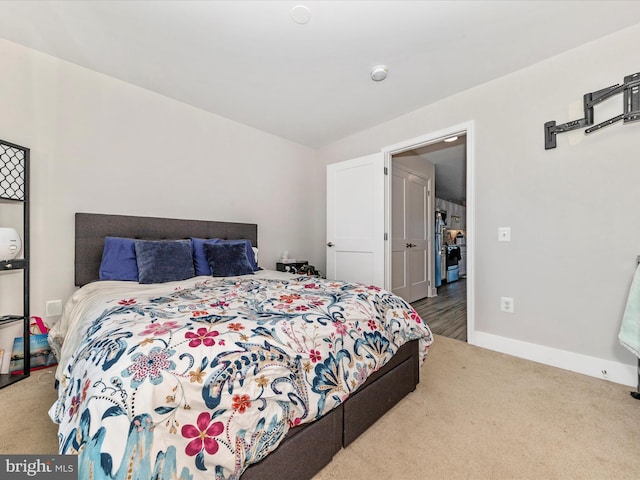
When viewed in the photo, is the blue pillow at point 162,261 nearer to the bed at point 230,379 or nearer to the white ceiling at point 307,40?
the bed at point 230,379

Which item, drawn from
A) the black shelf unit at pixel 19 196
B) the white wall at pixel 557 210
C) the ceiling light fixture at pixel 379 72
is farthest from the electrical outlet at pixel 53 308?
the white wall at pixel 557 210

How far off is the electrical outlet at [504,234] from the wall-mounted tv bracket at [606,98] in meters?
0.75

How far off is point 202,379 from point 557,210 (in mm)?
2753

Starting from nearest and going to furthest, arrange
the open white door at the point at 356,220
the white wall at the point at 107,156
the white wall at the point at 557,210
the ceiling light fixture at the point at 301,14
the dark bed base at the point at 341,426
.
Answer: the dark bed base at the point at 341,426 → the ceiling light fixture at the point at 301,14 → the white wall at the point at 557,210 → the white wall at the point at 107,156 → the open white door at the point at 356,220

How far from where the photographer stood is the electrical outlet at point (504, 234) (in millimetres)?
2438

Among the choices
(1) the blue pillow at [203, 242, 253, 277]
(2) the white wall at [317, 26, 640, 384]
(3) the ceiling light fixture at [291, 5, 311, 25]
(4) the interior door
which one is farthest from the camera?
(4) the interior door

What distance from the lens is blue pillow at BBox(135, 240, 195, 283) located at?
86.0 inches

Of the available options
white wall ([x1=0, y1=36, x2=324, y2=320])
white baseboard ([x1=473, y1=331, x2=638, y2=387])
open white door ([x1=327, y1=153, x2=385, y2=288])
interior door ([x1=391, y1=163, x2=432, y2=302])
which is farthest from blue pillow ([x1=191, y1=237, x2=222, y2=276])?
white baseboard ([x1=473, y1=331, x2=638, y2=387])

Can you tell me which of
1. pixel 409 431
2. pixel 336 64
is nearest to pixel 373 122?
pixel 336 64

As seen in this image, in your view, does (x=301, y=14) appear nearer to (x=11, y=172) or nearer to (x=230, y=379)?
(x=230, y=379)

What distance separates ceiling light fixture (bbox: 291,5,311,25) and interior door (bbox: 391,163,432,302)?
2483 mm

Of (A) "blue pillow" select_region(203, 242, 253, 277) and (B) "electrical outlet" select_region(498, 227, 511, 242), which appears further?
(A) "blue pillow" select_region(203, 242, 253, 277)

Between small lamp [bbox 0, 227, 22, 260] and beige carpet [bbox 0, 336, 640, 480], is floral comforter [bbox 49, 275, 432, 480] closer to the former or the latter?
beige carpet [bbox 0, 336, 640, 480]

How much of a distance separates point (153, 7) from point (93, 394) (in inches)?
86.1
